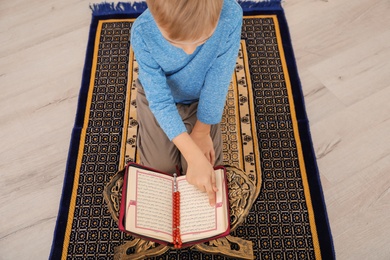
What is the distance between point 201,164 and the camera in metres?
0.74

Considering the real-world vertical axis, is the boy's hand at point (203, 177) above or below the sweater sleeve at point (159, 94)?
below

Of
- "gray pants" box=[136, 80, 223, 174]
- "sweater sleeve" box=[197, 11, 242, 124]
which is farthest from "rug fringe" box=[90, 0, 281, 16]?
"sweater sleeve" box=[197, 11, 242, 124]

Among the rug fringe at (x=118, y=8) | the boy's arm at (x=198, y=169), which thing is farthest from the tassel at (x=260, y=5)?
the boy's arm at (x=198, y=169)

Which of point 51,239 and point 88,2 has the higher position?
point 88,2

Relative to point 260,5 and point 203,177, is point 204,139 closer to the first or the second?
point 203,177

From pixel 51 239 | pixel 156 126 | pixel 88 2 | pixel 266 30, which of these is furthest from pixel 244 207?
pixel 88 2

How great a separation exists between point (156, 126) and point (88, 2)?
0.86 metres

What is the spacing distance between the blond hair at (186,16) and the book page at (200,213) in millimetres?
342

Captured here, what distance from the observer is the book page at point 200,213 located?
71 cm

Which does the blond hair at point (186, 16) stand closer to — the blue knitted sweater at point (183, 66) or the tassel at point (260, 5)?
the blue knitted sweater at point (183, 66)

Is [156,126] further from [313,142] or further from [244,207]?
[313,142]

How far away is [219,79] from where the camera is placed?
2.56 ft

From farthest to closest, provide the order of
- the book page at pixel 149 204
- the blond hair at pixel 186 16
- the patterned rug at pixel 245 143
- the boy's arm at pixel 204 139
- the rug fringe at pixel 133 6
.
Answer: the rug fringe at pixel 133 6 → the patterned rug at pixel 245 143 → the boy's arm at pixel 204 139 → the book page at pixel 149 204 → the blond hair at pixel 186 16

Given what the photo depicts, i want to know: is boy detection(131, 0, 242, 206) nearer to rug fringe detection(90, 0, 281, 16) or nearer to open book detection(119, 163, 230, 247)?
open book detection(119, 163, 230, 247)
